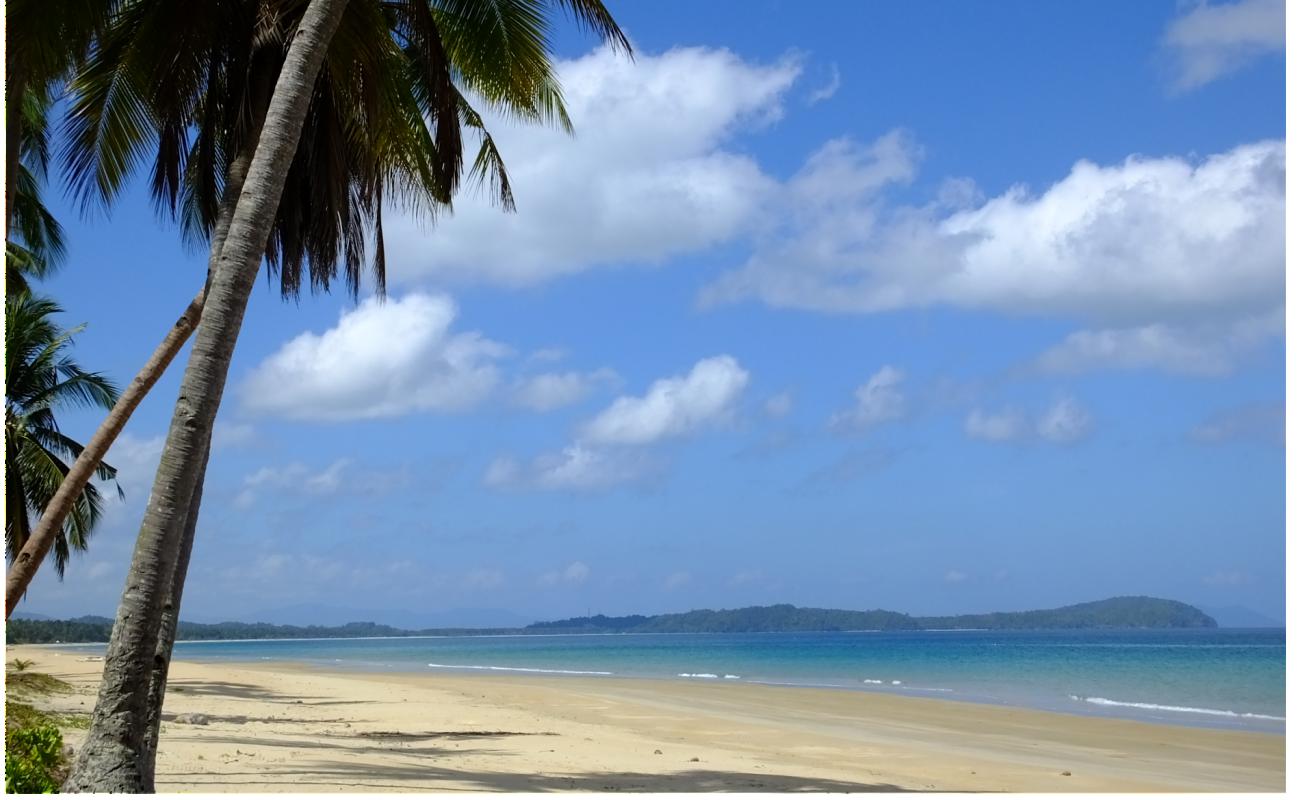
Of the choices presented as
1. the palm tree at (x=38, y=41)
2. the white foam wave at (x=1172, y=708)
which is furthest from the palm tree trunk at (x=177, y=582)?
the white foam wave at (x=1172, y=708)

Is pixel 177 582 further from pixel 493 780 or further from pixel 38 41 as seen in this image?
pixel 38 41

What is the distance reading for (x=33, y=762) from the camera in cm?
673

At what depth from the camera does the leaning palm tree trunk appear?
303 inches

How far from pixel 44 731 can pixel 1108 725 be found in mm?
17446

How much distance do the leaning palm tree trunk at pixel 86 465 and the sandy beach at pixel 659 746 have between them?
5.41 ft

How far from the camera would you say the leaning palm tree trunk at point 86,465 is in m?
7.70

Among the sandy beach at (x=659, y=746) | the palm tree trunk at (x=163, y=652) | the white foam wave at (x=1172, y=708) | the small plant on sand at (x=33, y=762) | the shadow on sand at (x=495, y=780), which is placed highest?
the palm tree trunk at (x=163, y=652)

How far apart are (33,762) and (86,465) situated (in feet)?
6.75

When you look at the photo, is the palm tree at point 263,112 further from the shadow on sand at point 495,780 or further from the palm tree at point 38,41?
the shadow on sand at point 495,780

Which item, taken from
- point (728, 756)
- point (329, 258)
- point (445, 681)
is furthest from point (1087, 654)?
point (329, 258)

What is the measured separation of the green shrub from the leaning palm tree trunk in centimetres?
84

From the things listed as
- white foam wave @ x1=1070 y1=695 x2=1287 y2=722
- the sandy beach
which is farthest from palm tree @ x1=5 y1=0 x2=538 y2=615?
white foam wave @ x1=1070 y1=695 x2=1287 y2=722

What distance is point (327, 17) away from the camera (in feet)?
22.8

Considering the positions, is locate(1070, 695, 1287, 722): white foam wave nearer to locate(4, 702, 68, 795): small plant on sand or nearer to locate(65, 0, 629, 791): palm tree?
locate(4, 702, 68, 795): small plant on sand
